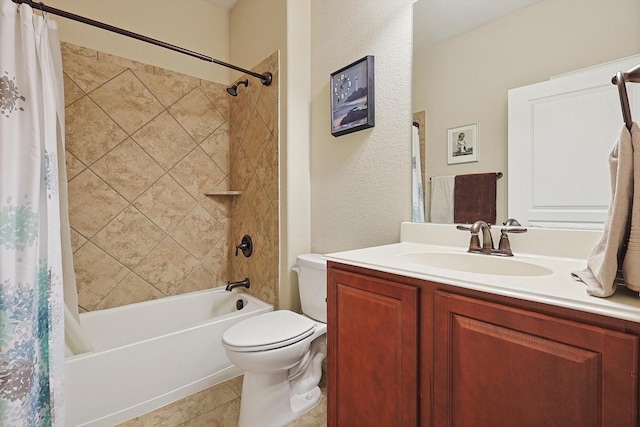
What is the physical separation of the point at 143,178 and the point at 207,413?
1.56m

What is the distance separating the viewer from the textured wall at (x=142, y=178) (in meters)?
1.81

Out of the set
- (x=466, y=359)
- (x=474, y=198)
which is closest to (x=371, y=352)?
(x=466, y=359)

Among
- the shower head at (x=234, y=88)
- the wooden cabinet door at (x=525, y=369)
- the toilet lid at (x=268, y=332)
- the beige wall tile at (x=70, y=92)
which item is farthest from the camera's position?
the shower head at (x=234, y=88)

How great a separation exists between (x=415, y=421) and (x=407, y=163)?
A: 1000mm

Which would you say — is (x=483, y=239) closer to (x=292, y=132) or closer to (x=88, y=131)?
(x=292, y=132)

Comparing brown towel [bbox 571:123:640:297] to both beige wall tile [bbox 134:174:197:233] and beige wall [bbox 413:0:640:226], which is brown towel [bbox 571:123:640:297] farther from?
beige wall tile [bbox 134:174:197:233]

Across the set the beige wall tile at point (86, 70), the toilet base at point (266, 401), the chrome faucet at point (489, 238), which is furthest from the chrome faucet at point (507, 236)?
the beige wall tile at point (86, 70)

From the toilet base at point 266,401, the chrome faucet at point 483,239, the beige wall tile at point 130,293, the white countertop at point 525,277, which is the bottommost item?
the toilet base at point 266,401

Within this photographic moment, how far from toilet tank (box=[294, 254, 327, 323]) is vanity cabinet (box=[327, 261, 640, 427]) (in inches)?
22.9

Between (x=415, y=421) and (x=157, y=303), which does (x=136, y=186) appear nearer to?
(x=157, y=303)

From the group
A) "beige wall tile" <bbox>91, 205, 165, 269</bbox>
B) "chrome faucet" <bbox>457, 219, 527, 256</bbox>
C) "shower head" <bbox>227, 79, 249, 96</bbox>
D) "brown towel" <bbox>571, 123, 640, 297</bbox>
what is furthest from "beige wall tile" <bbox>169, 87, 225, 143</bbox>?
"brown towel" <bbox>571, 123, 640, 297</bbox>

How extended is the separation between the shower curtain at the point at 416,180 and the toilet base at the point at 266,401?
101 cm

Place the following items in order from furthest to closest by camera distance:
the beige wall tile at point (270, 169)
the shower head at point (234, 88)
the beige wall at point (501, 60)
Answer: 1. the shower head at point (234, 88)
2. the beige wall tile at point (270, 169)
3. the beige wall at point (501, 60)

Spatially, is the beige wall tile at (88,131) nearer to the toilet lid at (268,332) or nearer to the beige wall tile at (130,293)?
the beige wall tile at (130,293)
